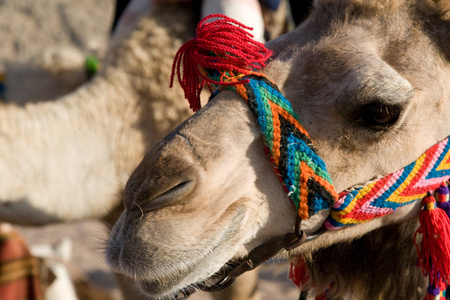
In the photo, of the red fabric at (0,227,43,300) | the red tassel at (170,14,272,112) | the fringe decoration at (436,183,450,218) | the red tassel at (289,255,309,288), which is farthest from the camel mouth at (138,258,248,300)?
the red fabric at (0,227,43,300)

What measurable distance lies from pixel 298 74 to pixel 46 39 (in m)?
10.5

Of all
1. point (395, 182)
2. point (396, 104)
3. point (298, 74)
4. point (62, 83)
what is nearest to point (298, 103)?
point (298, 74)

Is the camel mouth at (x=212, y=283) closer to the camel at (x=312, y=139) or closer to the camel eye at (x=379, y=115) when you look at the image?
the camel at (x=312, y=139)

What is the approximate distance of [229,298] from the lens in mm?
3041

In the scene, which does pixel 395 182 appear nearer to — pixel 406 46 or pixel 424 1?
pixel 406 46

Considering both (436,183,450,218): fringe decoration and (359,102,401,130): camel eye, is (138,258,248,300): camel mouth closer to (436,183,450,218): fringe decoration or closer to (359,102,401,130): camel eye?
(359,102,401,130): camel eye

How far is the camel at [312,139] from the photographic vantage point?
141 cm

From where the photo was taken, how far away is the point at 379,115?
1.49 meters

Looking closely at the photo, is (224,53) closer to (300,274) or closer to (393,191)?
(393,191)

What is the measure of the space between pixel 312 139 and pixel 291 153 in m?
0.11

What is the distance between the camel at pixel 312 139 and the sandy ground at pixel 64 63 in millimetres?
332

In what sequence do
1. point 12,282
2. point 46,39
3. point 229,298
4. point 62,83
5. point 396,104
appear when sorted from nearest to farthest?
point 396,104, point 12,282, point 229,298, point 62,83, point 46,39

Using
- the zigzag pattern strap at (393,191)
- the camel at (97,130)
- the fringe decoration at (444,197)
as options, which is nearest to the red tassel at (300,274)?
the zigzag pattern strap at (393,191)

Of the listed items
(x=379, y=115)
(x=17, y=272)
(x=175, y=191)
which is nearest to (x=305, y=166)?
(x=379, y=115)
